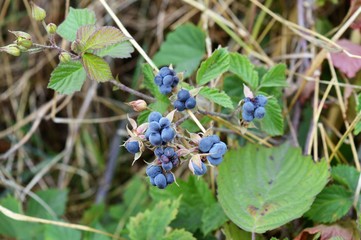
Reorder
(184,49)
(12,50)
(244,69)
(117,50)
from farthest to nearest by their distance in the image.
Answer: (184,49), (244,69), (117,50), (12,50)

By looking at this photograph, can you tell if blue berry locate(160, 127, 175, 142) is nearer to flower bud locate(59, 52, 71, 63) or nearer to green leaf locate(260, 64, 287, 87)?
flower bud locate(59, 52, 71, 63)

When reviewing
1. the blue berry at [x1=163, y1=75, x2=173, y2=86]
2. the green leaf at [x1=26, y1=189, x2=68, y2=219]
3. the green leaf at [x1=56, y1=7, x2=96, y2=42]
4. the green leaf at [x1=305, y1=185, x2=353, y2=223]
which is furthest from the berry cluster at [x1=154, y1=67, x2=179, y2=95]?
the green leaf at [x1=26, y1=189, x2=68, y2=219]

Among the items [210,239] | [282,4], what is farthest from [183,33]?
[210,239]

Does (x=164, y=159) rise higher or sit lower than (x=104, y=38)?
lower

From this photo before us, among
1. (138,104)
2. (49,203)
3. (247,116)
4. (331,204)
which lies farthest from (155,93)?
(49,203)

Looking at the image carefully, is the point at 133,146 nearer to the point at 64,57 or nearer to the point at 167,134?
the point at 167,134

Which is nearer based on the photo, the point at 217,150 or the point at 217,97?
the point at 217,150

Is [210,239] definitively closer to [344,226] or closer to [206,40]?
[344,226]
